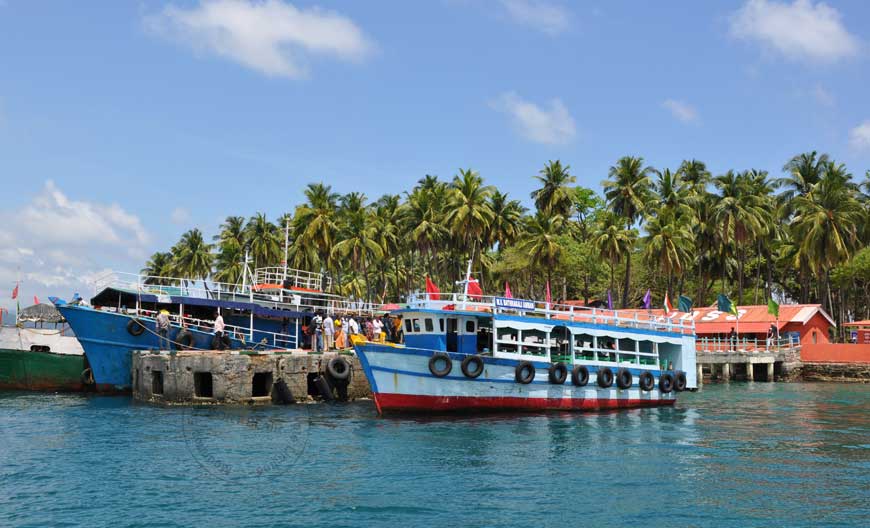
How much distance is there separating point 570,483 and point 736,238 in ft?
176

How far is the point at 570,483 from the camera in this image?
18.9 meters

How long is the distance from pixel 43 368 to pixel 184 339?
7.92 meters

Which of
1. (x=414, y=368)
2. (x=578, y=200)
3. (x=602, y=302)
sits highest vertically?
(x=578, y=200)

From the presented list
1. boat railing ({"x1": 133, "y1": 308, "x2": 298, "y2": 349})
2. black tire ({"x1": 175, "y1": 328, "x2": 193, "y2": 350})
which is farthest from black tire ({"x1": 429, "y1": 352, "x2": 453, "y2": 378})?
black tire ({"x1": 175, "y1": 328, "x2": 193, "y2": 350})

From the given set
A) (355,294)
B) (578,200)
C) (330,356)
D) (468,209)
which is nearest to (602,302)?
(578,200)

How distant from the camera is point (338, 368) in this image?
34.7m

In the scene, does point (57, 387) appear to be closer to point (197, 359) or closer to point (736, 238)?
point (197, 359)

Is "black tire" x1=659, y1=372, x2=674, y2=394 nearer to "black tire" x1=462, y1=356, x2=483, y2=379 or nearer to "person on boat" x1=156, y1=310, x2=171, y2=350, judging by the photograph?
"black tire" x1=462, y1=356, x2=483, y2=379

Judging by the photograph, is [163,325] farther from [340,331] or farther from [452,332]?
[452,332]

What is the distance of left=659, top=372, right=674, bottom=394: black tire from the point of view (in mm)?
35000

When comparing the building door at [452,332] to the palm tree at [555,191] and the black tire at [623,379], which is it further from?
the palm tree at [555,191]

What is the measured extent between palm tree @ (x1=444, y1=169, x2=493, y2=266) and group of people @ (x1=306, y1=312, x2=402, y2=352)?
79.7 ft

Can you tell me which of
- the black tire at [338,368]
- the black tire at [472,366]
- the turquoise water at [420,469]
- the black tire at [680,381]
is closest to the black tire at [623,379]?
the turquoise water at [420,469]

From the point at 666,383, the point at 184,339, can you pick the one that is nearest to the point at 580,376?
the point at 666,383
